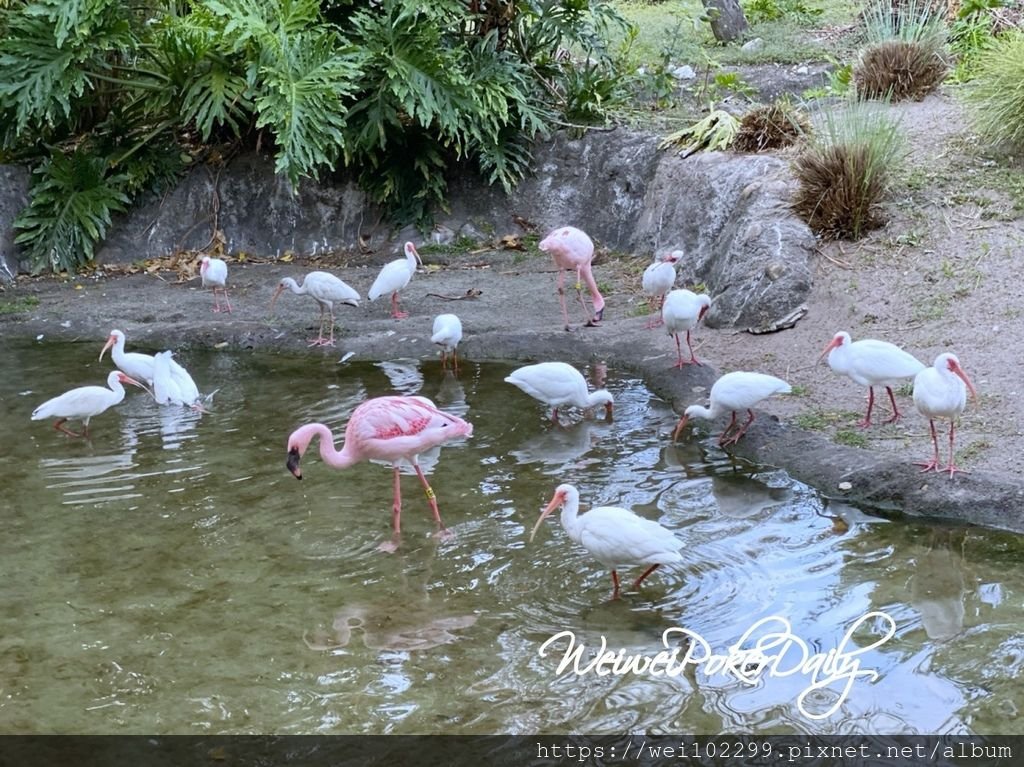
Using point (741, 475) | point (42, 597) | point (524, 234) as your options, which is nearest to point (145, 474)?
point (42, 597)

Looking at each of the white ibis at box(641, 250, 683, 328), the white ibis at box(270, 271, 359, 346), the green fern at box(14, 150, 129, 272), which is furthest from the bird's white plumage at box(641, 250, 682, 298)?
the green fern at box(14, 150, 129, 272)

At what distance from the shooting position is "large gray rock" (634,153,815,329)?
855cm

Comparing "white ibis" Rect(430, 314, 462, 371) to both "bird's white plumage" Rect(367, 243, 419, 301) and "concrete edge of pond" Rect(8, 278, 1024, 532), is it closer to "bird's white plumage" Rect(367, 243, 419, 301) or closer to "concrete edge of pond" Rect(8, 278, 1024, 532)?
"concrete edge of pond" Rect(8, 278, 1024, 532)

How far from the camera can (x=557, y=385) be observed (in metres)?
7.49

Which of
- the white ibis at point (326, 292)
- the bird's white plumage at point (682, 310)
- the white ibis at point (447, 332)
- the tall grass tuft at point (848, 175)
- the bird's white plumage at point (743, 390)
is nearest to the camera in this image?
the bird's white plumage at point (743, 390)

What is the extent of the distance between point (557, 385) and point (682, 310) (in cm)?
105

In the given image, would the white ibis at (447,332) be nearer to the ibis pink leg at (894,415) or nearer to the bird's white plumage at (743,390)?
the bird's white plumage at (743,390)

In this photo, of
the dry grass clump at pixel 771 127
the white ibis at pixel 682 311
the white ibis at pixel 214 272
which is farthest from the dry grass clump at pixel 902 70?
the white ibis at pixel 214 272

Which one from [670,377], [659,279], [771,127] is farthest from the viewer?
[771,127]

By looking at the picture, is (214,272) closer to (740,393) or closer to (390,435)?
(390,435)

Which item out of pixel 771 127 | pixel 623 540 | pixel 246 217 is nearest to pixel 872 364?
pixel 623 540

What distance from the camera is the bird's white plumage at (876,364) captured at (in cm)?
646

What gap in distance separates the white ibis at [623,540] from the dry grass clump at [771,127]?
5864mm

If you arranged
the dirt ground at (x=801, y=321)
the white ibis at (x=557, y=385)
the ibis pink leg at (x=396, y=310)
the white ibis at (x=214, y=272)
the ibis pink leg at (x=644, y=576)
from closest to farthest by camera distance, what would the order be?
the ibis pink leg at (x=644, y=576) < the dirt ground at (x=801, y=321) < the white ibis at (x=557, y=385) < the ibis pink leg at (x=396, y=310) < the white ibis at (x=214, y=272)
